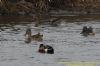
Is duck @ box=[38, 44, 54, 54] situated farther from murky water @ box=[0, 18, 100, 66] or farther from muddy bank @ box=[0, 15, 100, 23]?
muddy bank @ box=[0, 15, 100, 23]

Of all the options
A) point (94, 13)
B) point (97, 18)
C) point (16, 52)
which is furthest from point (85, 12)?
point (16, 52)

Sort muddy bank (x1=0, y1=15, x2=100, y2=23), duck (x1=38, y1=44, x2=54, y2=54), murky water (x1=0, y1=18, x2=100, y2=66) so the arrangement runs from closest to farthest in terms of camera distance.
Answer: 1. murky water (x1=0, y1=18, x2=100, y2=66)
2. duck (x1=38, y1=44, x2=54, y2=54)
3. muddy bank (x1=0, y1=15, x2=100, y2=23)

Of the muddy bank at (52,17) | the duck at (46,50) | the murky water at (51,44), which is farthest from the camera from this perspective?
the muddy bank at (52,17)

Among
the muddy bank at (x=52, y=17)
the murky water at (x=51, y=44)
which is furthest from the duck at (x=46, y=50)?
the muddy bank at (x=52, y=17)

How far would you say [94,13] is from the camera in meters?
41.1

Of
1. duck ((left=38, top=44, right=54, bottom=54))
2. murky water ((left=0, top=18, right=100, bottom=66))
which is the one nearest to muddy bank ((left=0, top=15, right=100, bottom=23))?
murky water ((left=0, top=18, right=100, bottom=66))

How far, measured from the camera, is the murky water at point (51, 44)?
69.1 feet

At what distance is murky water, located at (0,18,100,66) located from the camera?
21.0 m

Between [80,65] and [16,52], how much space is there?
4.35 meters

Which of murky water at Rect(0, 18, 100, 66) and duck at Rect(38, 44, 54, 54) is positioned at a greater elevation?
duck at Rect(38, 44, 54, 54)

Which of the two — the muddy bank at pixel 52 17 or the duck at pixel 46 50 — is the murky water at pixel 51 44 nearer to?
the duck at pixel 46 50

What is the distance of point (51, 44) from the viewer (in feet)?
83.5

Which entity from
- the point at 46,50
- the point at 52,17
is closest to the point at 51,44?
the point at 46,50

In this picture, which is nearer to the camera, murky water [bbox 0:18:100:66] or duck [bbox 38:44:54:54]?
murky water [bbox 0:18:100:66]
